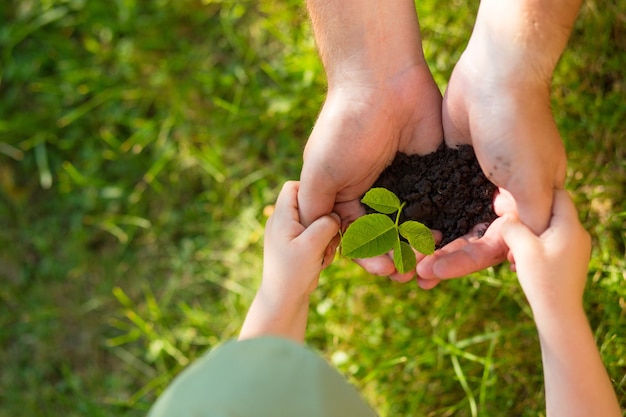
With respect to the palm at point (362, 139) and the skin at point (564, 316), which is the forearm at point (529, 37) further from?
the skin at point (564, 316)

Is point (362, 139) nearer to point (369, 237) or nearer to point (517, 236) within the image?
point (369, 237)

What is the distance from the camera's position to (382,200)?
190 cm

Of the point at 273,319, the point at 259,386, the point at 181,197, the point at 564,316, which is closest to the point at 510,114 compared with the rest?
the point at 564,316

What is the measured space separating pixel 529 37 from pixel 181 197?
1.77m

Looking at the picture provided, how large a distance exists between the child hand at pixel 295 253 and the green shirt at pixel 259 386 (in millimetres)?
617

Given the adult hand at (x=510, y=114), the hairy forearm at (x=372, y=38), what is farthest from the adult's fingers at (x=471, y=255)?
the hairy forearm at (x=372, y=38)

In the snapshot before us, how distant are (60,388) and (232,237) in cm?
101

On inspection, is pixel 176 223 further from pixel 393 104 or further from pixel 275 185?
pixel 393 104

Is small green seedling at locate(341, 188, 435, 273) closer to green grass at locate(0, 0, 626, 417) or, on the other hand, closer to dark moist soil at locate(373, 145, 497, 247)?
dark moist soil at locate(373, 145, 497, 247)

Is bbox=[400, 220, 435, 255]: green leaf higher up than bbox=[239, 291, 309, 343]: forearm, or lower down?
higher up

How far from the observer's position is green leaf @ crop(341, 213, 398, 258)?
6.10 feet

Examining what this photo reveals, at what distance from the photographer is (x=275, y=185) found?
9.91 feet

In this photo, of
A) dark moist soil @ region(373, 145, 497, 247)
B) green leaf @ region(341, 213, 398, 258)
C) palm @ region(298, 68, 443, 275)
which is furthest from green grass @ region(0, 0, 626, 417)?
green leaf @ region(341, 213, 398, 258)

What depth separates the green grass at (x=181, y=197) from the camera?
250 cm
